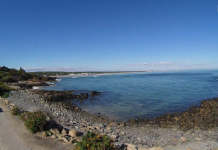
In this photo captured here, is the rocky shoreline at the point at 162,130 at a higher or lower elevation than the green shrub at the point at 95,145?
lower

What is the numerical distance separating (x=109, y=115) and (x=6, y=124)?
10011 millimetres

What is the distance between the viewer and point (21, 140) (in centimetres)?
713

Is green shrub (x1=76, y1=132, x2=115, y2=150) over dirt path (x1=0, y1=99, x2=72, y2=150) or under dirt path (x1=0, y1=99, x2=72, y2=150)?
over

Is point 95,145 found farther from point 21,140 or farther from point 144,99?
point 144,99

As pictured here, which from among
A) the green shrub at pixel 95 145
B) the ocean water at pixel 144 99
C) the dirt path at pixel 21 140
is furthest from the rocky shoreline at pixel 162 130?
the dirt path at pixel 21 140

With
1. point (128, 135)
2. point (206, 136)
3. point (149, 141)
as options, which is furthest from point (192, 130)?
point (128, 135)

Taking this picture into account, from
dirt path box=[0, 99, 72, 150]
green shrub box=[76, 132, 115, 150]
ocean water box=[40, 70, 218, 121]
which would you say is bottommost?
ocean water box=[40, 70, 218, 121]

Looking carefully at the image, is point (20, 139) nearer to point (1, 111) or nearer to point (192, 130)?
point (1, 111)

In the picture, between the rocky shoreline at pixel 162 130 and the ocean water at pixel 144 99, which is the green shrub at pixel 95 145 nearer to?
the rocky shoreline at pixel 162 130

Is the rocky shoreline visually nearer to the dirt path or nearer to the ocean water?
the ocean water

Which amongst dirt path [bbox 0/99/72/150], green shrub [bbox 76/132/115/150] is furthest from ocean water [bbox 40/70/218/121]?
green shrub [bbox 76/132/115/150]

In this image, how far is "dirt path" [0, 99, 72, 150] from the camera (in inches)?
257

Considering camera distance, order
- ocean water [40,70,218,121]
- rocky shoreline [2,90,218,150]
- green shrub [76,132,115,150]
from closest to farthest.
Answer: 1. green shrub [76,132,115,150]
2. rocky shoreline [2,90,218,150]
3. ocean water [40,70,218,121]

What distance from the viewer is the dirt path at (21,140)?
652 centimetres
